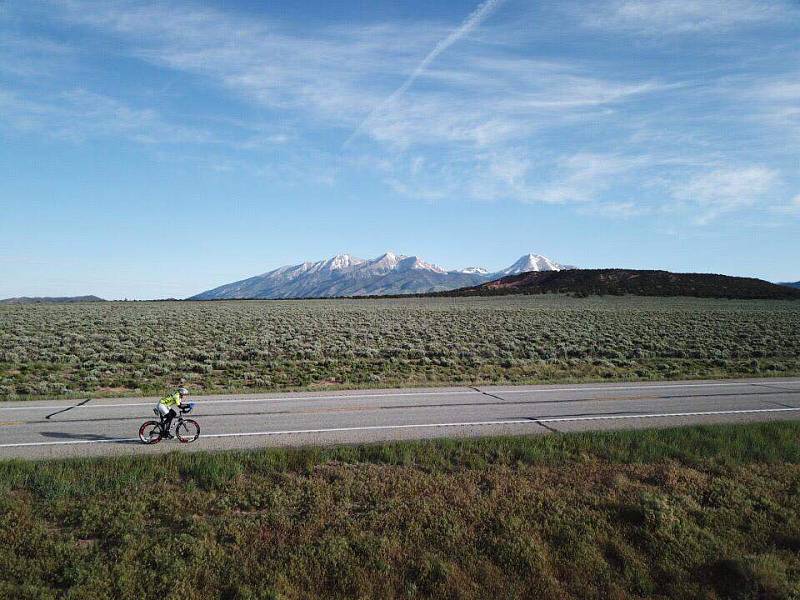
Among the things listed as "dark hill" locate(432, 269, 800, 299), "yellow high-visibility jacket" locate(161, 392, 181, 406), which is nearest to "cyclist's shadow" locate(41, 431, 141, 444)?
"yellow high-visibility jacket" locate(161, 392, 181, 406)

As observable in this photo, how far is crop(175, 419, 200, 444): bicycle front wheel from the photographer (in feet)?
34.8

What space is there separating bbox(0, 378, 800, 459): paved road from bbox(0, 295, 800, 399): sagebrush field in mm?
2632

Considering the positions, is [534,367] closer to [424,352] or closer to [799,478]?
[424,352]

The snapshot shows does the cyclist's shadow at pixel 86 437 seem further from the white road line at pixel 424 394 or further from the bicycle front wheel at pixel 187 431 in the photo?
the white road line at pixel 424 394

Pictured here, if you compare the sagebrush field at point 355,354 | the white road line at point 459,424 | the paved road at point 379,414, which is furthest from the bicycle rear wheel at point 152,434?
the sagebrush field at point 355,354

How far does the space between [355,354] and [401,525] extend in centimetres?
2082

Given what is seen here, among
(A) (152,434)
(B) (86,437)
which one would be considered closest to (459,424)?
(A) (152,434)

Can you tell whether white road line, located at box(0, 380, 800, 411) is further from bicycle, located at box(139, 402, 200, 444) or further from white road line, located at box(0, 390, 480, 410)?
bicycle, located at box(139, 402, 200, 444)

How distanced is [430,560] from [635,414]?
9.85 m

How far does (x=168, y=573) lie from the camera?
5.93 metres

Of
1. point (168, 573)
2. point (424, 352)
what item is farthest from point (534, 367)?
point (168, 573)

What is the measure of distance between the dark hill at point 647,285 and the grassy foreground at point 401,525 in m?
99.8

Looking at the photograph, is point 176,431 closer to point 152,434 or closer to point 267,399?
point 152,434

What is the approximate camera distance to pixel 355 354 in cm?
2767
